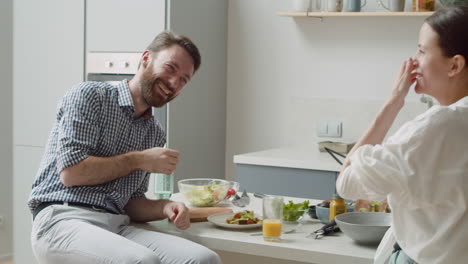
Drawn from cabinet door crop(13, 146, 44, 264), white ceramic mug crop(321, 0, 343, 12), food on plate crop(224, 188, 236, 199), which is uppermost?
white ceramic mug crop(321, 0, 343, 12)

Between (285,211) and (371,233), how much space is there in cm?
41

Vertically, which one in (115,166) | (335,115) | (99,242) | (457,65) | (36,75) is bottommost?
(99,242)

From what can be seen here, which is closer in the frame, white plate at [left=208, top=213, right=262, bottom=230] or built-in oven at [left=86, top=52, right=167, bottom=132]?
white plate at [left=208, top=213, right=262, bottom=230]

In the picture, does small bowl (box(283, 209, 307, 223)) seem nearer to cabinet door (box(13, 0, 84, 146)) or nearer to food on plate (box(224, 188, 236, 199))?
food on plate (box(224, 188, 236, 199))

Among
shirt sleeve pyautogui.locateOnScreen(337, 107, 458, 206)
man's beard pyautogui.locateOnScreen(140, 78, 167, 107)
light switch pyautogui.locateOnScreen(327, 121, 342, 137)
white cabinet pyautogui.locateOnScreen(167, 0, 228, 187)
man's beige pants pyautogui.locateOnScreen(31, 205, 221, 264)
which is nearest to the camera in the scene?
shirt sleeve pyautogui.locateOnScreen(337, 107, 458, 206)

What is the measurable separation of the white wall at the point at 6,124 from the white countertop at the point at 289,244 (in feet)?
10.5

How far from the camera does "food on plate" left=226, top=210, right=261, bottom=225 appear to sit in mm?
2357

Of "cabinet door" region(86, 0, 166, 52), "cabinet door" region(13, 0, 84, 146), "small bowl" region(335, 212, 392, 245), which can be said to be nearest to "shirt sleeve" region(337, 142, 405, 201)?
"small bowl" region(335, 212, 392, 245)

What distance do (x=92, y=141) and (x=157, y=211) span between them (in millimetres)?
345

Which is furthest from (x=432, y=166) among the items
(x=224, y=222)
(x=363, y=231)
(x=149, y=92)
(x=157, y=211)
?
(x=149, y=92)

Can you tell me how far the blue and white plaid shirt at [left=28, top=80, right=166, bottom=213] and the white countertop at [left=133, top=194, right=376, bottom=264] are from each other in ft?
0.75

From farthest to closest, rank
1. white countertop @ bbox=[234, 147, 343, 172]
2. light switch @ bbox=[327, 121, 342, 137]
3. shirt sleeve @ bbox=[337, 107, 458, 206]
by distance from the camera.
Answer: light switch @ bbox=[327, 121, 342, 137] → white countertop @ bbox=[234, 147, 343, 172] → shirt sleeve @ bbox=[337, 107, 458, 206]

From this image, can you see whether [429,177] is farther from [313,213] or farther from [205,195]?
[205,195]

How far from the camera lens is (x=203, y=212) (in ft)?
8.20
